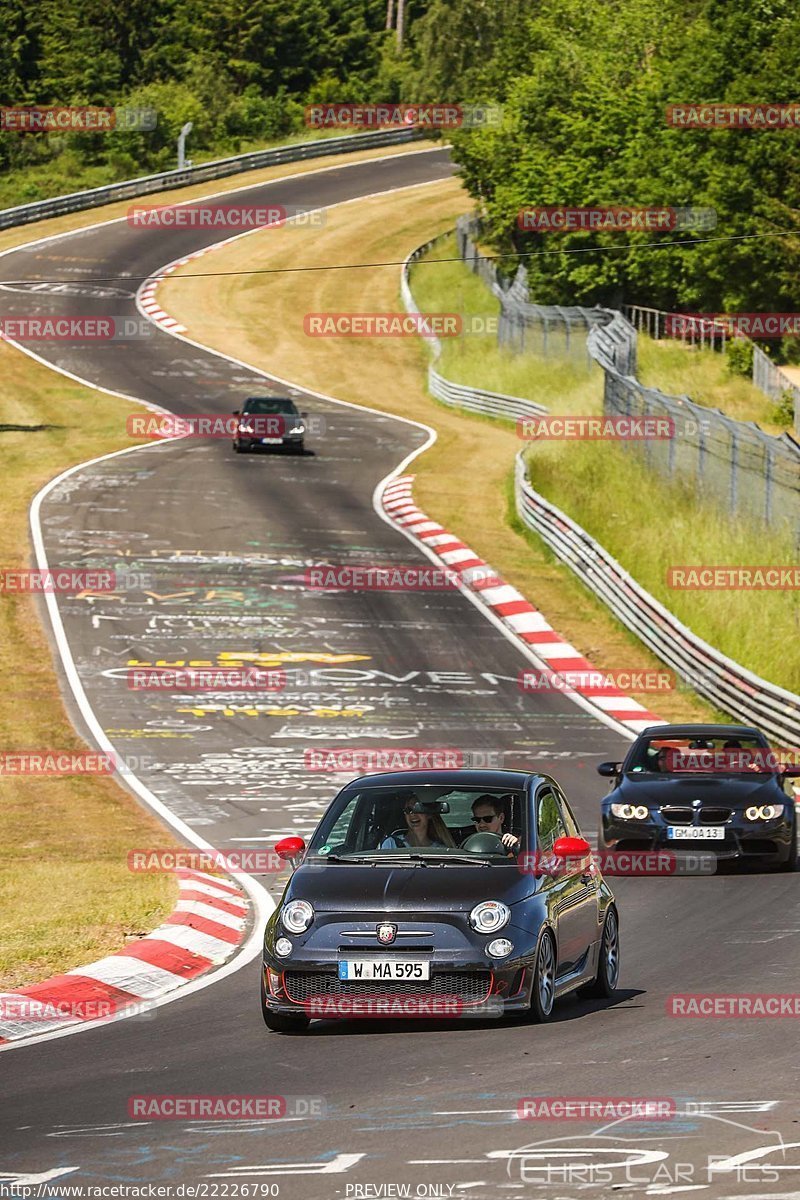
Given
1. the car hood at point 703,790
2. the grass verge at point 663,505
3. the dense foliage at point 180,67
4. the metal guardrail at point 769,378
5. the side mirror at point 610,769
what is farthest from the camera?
the dense foliage at point 180,67

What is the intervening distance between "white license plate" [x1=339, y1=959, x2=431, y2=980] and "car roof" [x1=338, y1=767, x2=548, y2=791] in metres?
1.40

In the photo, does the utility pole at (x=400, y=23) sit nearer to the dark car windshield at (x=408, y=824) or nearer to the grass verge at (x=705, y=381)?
the grass verge at (x=705, y=381)

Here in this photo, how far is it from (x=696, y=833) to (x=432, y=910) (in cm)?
818

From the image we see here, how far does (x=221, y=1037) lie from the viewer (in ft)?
35.5

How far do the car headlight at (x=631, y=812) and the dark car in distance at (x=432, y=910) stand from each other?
675cm

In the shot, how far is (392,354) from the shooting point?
68938mm

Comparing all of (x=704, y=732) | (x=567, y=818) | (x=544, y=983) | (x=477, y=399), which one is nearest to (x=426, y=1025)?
(x=544, y=983)

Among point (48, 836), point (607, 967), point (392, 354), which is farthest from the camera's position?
point (392, 354)

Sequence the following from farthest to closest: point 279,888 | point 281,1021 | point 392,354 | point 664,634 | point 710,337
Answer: point 392,354, point 710,337, point 664,634, point 279,888, point 281,1021

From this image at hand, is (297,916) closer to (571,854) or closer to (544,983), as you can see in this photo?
(544,983)

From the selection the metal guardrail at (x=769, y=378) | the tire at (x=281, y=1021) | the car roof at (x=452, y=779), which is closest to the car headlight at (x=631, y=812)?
the car roof at (x=452, y=779)

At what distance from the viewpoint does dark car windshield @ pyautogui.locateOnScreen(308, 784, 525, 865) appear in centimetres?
1162

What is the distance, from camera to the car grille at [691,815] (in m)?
18.5

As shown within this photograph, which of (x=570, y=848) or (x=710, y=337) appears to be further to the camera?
(x=710, y=337)
